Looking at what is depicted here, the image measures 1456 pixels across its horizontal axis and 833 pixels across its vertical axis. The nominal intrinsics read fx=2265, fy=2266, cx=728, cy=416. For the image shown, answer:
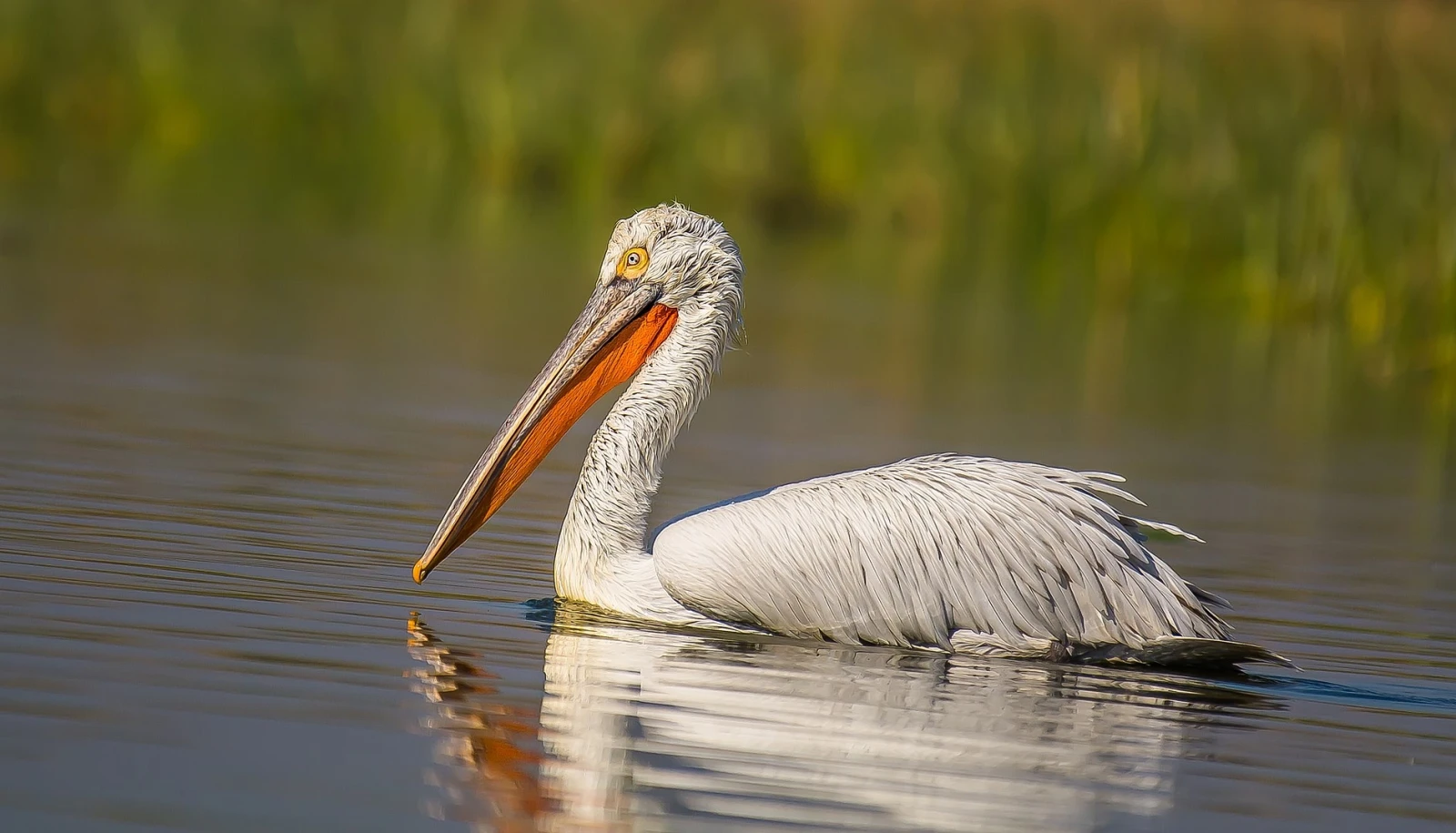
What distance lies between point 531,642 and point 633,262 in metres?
1.82

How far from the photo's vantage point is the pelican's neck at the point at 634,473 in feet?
22.3

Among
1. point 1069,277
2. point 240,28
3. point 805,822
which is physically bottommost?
point 805,822

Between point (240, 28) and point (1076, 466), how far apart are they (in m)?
14.4

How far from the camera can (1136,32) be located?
20.8 metres

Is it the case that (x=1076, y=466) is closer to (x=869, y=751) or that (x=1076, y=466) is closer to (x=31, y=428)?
(x=31, y=428)

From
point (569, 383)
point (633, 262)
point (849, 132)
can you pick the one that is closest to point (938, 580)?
point (569, 383)

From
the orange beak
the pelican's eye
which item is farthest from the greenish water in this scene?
the pelican's eye

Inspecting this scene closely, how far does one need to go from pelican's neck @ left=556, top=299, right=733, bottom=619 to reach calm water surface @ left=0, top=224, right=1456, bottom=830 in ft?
0.64

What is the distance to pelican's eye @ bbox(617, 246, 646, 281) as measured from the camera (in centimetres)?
753

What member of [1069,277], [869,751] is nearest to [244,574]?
[869,751]

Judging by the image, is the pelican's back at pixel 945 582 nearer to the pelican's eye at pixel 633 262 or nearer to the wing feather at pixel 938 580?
the wing feather at pixel 938 580

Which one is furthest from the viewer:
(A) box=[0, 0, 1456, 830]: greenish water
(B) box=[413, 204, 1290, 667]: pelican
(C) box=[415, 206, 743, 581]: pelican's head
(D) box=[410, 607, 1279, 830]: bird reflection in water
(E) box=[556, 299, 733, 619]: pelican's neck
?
(C) box=[415, 206, 743, 581]: pelican's head

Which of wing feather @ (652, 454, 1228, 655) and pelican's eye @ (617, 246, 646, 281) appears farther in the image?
pelican's eye @ (617, 246, 646, 281)

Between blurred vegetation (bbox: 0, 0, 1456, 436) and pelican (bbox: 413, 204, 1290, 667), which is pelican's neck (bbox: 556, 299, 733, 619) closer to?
pelican (bbox: 413, 204, 1290, 667)
